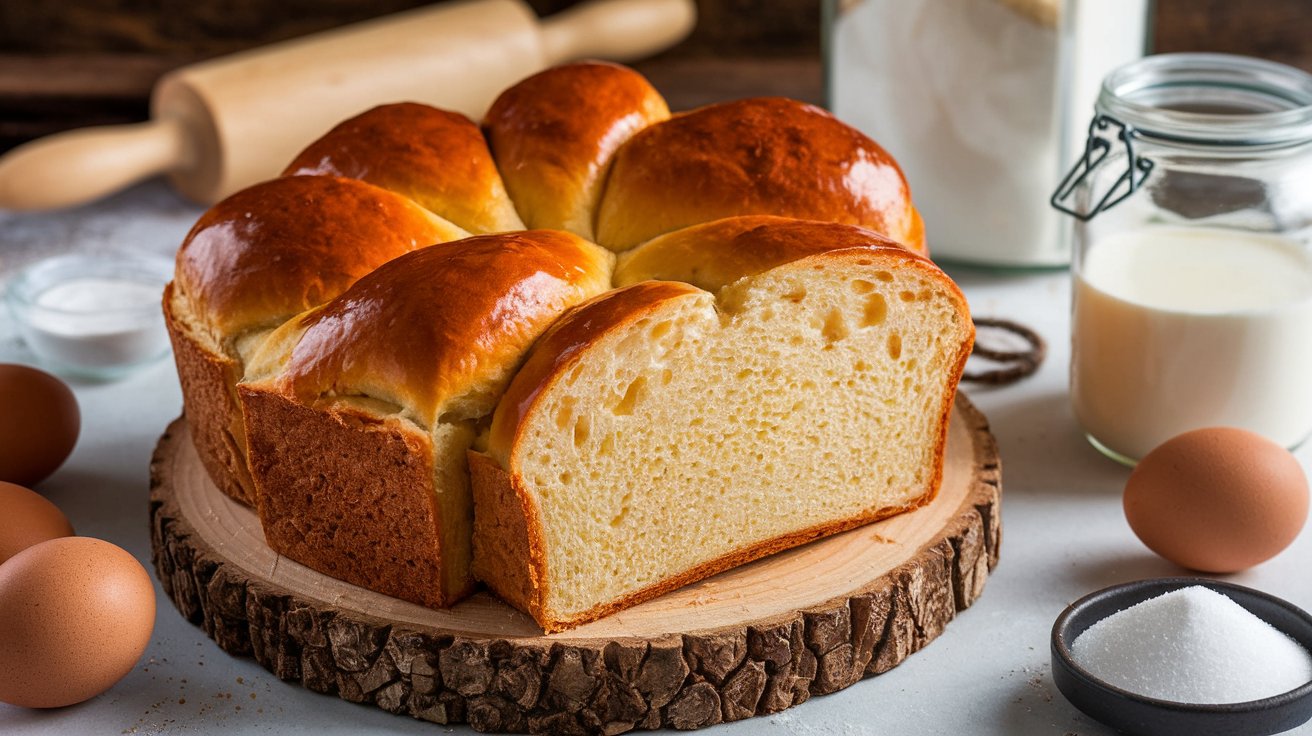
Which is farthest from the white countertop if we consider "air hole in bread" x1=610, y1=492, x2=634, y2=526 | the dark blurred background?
the dark blurred background

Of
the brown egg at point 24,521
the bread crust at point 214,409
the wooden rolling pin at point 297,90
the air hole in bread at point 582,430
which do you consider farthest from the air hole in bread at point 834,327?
the wooden rolling pin at point 297,90

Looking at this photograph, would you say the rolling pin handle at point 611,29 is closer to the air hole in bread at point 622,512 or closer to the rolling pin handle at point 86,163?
the rolling pin handle at point 86,163

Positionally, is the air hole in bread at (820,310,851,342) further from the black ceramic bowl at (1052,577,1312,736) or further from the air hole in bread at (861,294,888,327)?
the black ceramic bowl at (1052,577,1312,736)

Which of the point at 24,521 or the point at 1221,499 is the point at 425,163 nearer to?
the point at 24,521

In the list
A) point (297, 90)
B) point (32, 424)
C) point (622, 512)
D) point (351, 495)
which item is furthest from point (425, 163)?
point (297, 90)

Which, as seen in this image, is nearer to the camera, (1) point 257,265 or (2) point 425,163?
(1) point 257,265
